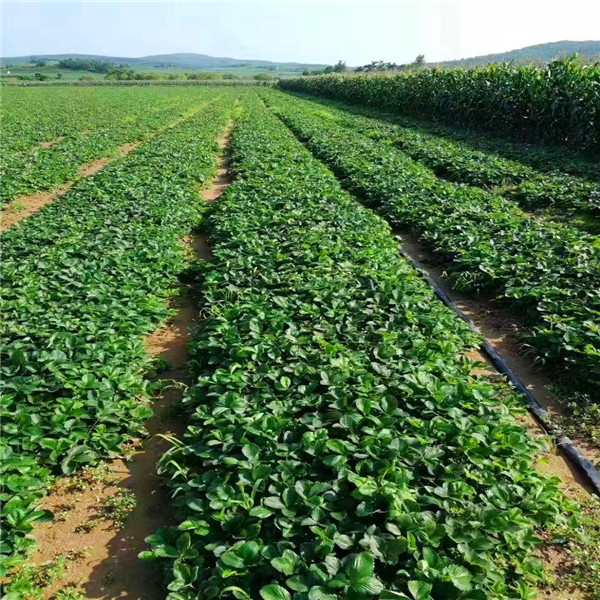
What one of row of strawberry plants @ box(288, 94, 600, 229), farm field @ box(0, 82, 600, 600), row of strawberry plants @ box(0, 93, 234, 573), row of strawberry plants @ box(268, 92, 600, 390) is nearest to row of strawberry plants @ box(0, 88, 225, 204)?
row of strawberry plants @ box(0, 93, 234, 573)

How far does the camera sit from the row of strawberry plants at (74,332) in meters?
3.68

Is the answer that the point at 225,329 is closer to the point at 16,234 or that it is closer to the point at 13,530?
the point at 13,530

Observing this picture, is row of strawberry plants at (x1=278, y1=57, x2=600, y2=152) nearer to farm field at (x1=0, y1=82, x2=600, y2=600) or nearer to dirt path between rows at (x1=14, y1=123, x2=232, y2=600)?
farm field at (x1=0, y1=82, x2=600, y2=600)

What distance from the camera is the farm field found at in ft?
9.25

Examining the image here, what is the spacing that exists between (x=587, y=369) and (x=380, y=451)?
2.67 meters

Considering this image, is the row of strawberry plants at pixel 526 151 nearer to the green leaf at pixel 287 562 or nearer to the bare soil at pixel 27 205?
the green leaf at pixel 287 562

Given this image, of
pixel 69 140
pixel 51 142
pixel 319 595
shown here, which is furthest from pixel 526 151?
pixel 51 142

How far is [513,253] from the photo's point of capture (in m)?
7.13

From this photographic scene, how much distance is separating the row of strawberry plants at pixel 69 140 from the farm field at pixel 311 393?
163 inches

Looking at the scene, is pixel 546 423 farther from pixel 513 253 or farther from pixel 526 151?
pixel 526 151

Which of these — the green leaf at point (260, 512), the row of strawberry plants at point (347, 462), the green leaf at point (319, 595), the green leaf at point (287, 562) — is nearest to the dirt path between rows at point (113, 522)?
the row of strawberry plants at point (347, 462)

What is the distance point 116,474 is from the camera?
3.83 metres

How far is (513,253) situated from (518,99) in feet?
46.4

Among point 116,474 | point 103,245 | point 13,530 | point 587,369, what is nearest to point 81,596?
point 13,530
